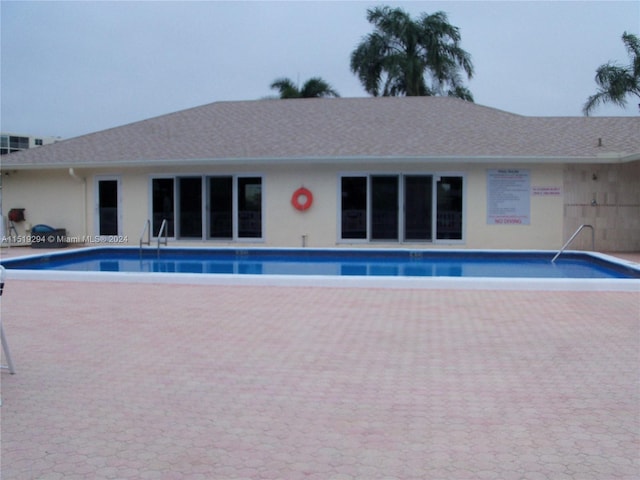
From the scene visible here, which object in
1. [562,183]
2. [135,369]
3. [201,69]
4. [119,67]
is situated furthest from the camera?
[201,69]

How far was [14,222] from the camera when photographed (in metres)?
18.8

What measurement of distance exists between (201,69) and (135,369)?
2496cm

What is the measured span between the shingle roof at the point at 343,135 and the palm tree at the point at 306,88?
14964 millimetres

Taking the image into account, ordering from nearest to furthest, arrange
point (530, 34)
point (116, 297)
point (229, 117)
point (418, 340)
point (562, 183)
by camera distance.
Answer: point (418, 340) → point (116, 297) → point (562, 183) → point (229, 117) → point (530, 34)

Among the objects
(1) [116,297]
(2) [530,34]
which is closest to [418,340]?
(1) [116,297]

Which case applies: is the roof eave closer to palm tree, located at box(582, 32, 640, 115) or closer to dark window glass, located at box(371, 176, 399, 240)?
dark window glass, located at box(371, 176, 399, 240)

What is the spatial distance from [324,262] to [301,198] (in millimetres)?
2487

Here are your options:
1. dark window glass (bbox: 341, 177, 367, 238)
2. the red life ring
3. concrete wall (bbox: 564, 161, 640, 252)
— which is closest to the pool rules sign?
concrete wall (bbox: 564, 161, 640, 252)

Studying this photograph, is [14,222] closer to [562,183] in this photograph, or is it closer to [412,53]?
[562,183]

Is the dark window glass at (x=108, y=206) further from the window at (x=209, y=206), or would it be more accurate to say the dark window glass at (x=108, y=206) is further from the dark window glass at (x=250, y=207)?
the dark window glass at (x=250, y=207)

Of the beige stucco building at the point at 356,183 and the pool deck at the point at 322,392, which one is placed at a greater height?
the beige stucco building at the point at 356,183

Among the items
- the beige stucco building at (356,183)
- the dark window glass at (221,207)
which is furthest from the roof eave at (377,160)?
the dark window glass at (221,207)

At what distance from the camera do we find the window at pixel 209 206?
17266 millimetres

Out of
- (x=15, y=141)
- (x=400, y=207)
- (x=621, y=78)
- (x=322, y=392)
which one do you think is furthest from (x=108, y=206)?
(x=15, y=141)
